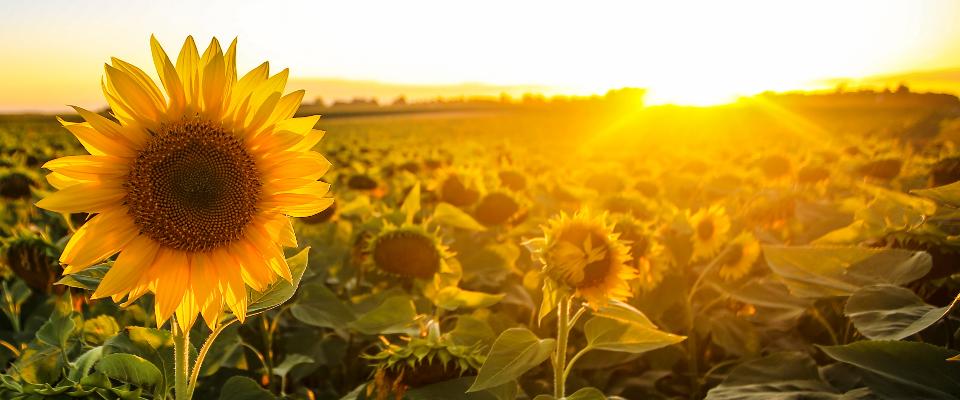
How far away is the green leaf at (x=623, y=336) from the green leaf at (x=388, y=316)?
61 centimetres

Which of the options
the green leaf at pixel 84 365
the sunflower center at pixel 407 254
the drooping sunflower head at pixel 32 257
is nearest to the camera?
the green leaf at pixel 84 365

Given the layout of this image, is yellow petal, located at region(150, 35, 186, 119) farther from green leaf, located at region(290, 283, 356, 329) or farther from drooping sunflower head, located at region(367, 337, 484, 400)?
green leaf, located at region(290, 283, 356, 329)

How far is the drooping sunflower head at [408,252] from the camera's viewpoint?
2.64 meters

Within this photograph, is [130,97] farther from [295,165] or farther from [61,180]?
[295,165]

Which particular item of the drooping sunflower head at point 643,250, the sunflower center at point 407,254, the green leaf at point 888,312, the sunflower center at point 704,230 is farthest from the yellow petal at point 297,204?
the sunflower center at point 704,230

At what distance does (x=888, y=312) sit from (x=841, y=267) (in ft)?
0.99

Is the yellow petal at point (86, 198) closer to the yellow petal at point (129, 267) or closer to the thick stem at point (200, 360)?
the yellow petal at point (129, 267)

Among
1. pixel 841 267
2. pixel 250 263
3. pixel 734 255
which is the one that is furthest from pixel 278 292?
pixel 734 255

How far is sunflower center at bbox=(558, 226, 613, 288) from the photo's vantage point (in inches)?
74.2

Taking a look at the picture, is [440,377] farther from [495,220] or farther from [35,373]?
[495,220]

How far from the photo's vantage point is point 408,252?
2670 mm

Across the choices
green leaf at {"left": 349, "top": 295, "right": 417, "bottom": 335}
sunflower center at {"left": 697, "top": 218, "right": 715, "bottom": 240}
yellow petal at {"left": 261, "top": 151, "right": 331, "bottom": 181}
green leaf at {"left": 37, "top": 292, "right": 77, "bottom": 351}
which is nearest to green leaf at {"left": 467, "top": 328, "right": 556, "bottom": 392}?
green leaf at {"left": 349, "top": 295, "right": 417, "bottom": 335}

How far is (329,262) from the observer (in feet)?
10.4

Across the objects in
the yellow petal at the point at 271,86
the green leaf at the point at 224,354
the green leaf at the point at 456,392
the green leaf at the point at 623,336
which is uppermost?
the yellow petal at the point at 271,86
